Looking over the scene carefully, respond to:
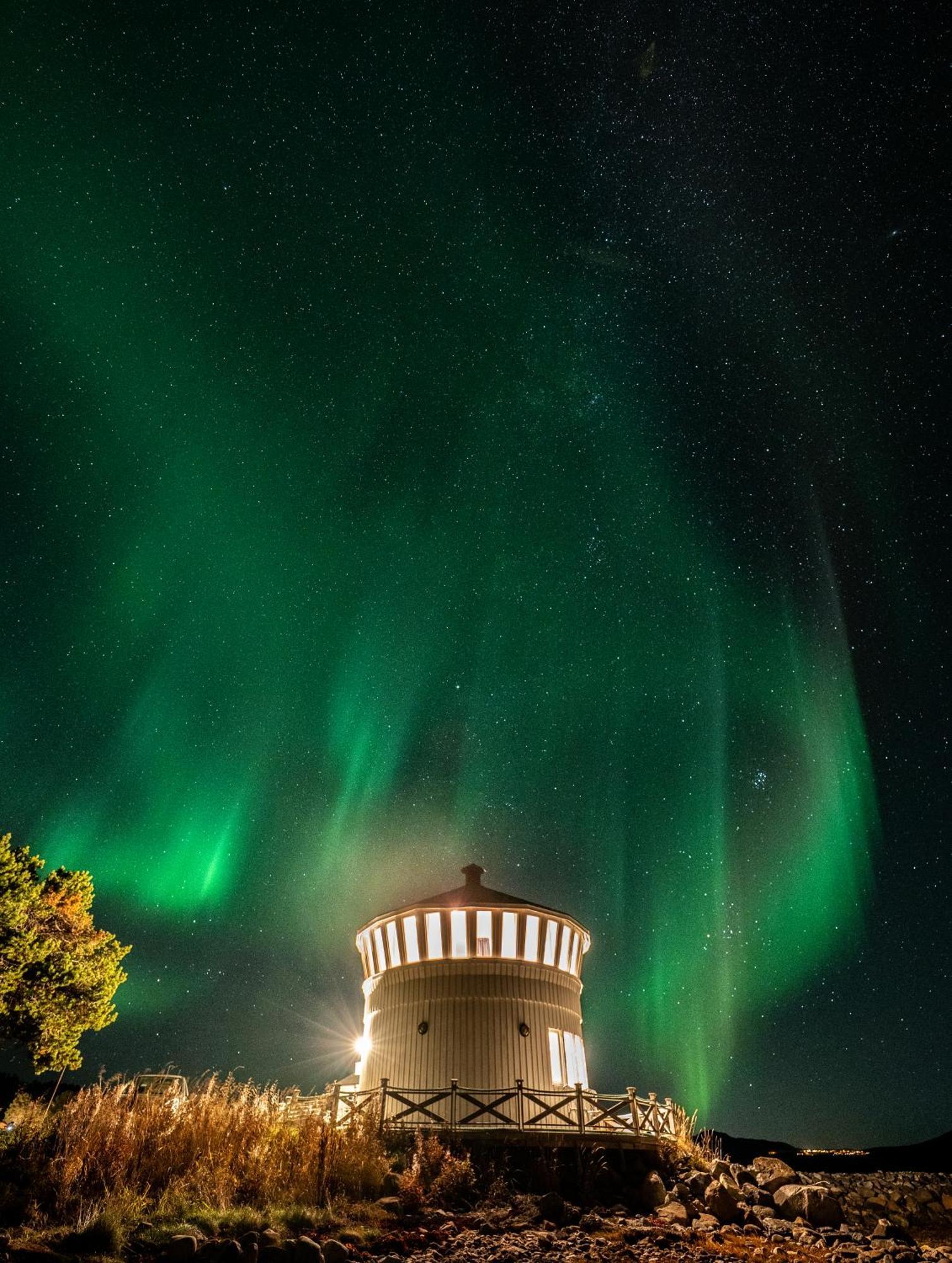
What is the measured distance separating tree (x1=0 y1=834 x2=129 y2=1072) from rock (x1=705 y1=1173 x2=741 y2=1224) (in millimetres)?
16769

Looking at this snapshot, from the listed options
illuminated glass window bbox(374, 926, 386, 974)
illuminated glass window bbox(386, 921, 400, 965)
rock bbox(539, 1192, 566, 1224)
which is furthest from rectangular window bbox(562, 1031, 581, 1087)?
rock bbox(539, 1192, 566, 1224)

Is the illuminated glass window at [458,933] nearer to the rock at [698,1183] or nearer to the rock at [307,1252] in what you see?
the rock at [698,1183]

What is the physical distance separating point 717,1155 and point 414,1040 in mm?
7286

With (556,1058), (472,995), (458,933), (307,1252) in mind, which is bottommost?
(307,1252)

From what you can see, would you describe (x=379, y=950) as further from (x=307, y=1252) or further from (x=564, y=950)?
(x=307, y=1252)

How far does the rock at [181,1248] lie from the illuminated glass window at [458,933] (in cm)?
1306

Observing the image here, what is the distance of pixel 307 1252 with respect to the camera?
24.2 ft

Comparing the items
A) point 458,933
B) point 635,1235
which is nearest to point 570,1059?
point 458,933

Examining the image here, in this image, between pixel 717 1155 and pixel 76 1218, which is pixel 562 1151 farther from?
pixel 76 1218

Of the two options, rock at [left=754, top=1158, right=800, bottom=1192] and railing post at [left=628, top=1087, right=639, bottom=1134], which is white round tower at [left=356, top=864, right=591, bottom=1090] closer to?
railing post at [left=628, top=1087, right=639, bottom=1134]

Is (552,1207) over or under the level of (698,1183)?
under

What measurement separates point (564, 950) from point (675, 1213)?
30.2 ft

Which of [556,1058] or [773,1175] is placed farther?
[556,1058]

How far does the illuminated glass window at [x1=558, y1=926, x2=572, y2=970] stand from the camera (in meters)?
20.7
